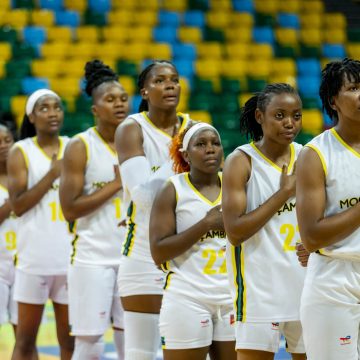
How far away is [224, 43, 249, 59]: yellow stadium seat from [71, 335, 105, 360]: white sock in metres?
10.7

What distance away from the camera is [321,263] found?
3.72m

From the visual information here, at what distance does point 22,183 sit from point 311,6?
12510 mm

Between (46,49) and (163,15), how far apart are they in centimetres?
Answer: 281

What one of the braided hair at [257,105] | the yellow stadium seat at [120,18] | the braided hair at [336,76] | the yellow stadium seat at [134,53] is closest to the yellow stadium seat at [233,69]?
the yellow stadium seat at [134,53]

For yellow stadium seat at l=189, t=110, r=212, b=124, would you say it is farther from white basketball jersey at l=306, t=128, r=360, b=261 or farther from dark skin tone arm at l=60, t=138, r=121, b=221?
white basketball jersey at l=306, t=128, r=360, b=261

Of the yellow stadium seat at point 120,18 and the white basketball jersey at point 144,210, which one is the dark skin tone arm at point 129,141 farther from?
the yellow stadium seat at point 120,18

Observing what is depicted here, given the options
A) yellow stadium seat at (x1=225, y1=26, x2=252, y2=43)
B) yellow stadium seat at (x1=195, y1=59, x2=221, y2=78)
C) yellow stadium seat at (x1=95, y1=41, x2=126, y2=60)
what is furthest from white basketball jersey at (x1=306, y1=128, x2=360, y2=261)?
yellow stadium seat at (x1=225, y1=26, x2=252, y2=43)

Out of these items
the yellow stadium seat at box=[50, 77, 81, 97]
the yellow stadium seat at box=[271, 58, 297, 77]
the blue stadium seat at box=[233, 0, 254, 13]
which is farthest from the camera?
the blue stadium seat at box=[233, 0, 254, 13]

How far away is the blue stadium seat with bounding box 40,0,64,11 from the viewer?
607 inches

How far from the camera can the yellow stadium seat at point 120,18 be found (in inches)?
618

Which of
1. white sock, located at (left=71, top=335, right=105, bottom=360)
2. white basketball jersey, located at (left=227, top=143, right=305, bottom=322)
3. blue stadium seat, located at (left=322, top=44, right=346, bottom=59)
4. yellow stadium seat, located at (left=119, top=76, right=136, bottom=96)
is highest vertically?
blue stadium seat, located at (left=322, top=44, right=346, bottom=59)

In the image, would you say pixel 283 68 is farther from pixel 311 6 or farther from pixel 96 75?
pixel 96 75

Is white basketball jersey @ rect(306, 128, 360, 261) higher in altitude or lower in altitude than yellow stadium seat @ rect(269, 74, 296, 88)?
lower

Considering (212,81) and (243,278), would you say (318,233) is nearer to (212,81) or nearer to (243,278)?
(243,278)
